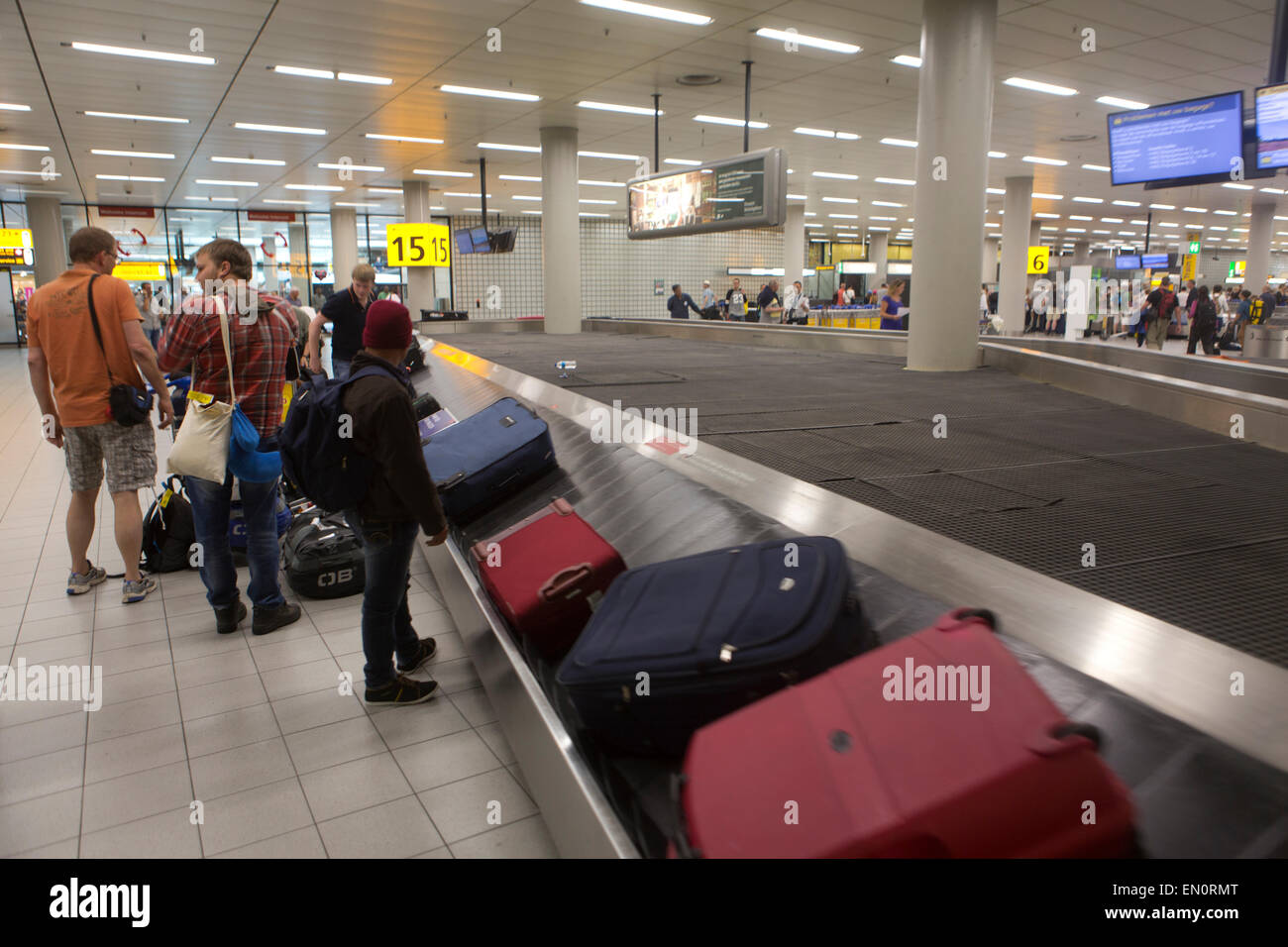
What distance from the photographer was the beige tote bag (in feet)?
10.6

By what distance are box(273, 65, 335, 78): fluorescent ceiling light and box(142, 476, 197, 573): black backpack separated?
7.32 metres

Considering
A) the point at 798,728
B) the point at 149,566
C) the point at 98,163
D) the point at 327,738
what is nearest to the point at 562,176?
the point at 98,163

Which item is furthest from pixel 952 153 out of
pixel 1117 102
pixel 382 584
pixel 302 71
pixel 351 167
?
pixel 351 167

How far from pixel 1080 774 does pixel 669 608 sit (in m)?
0.92

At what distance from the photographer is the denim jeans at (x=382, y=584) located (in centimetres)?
268

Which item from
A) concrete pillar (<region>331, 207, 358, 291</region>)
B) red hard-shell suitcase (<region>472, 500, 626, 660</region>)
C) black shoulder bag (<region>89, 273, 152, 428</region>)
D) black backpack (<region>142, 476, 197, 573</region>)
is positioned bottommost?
black backpack (<region>142, 476, 197, 573</region>)

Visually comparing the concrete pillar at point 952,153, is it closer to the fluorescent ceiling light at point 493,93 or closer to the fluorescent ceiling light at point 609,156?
the fluorescent ceiling light at point 493,93

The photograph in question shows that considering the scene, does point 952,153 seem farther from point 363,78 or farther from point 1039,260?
point 1039,260

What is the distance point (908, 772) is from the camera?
1171 millimetres

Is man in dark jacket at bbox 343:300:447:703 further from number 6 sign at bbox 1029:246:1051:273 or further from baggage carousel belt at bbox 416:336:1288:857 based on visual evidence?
number 6 sign at bbox 1029:246:1051:273

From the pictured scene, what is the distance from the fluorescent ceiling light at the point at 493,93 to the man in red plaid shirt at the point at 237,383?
A: 320 inches

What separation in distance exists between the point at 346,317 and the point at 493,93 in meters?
6.57

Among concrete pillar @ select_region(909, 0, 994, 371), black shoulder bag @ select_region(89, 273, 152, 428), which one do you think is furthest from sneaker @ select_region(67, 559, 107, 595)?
concrete pillar @ select_region(909, 0, 994, 371)

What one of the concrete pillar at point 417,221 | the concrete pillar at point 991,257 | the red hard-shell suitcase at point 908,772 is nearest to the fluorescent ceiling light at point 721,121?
the concrete pillar at point 417,221
